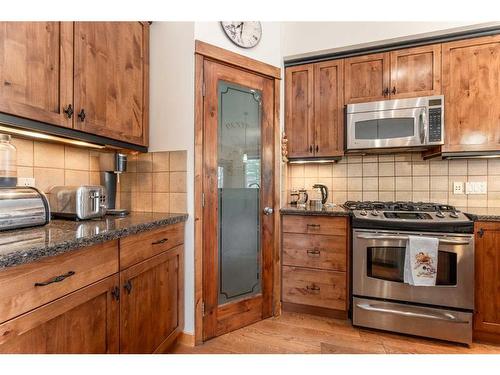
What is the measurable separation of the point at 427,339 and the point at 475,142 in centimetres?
155

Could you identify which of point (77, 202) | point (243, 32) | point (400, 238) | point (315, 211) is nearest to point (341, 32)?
point (243, 32)

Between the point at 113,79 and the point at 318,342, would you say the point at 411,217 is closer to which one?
the point at 318,342

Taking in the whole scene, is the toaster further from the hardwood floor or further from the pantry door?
the hardwood floor

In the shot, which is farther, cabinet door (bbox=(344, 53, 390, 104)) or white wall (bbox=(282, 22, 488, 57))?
cabinet door (bbox=(344, 53, 390, 104))

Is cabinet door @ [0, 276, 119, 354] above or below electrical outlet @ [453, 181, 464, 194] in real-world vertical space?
below

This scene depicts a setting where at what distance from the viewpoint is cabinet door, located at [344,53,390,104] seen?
2199mm

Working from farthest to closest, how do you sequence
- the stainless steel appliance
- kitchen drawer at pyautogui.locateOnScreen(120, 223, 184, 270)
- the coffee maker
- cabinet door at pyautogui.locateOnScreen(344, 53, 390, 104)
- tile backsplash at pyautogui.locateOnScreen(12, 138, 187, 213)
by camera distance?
cabinet door at pyautogui.locateOnScreen(344, 53, 390, 104), the coffee maker, tile backsplash at pyautogui.locateOnScreen(12, 138, 187, 213), kitchen drawer at pyautogui.locateOnScreen(120, 223, 184, 270), the stainless steel appliance

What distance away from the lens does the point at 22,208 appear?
1.09m

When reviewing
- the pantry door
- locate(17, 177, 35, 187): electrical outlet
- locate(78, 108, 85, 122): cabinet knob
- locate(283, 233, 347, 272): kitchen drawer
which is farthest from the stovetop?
locate(17, 177, 35, 187): electrical outlet

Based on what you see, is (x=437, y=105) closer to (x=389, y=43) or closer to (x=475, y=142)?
(x=475, y=142)

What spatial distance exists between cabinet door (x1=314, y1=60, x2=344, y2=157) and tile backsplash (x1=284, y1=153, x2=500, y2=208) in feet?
1.07

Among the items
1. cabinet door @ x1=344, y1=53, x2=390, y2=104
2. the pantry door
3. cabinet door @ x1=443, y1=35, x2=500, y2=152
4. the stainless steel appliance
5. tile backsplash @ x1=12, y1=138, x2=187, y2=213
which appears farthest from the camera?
cabinet door @ x1=344, y1=53, x2=390, y2=104

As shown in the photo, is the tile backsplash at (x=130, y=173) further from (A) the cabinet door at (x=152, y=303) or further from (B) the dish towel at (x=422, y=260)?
(B) the dish towel at (x=422, y=260)

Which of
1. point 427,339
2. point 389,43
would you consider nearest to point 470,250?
point 427,339
